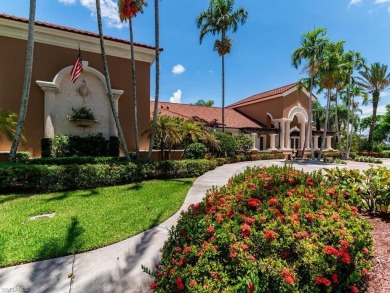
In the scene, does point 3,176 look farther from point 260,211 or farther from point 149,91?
point 149,91

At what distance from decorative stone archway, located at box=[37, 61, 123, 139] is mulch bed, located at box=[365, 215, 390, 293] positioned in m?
14.0

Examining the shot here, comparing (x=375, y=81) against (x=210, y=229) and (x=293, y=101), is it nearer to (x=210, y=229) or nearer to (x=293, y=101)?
(x=293, y=101)

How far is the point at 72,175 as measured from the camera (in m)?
8.88

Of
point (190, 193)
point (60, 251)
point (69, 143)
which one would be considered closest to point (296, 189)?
point (60, 251)

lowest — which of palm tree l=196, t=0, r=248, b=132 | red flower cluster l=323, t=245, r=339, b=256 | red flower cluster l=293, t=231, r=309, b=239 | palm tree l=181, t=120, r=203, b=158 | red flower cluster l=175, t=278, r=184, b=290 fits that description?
red flower cluster l=175, t=278, r=184, b=290

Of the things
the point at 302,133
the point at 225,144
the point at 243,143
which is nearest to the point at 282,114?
the point at 302,133

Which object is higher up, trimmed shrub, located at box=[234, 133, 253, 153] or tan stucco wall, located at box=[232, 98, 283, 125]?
tan stucco wall, located at box=[232, 98, 283, 125]

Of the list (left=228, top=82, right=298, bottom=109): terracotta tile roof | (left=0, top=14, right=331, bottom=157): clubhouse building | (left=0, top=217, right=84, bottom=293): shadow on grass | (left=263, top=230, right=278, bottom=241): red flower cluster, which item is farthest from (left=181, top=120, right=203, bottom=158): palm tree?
(left=228, top=82, right=298, bottom=109): terracotta tile roof

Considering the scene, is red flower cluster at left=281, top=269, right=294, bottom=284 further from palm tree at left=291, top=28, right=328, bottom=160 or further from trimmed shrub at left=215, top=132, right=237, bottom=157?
palm tree at left=291, top=28, right=328, bottom=160

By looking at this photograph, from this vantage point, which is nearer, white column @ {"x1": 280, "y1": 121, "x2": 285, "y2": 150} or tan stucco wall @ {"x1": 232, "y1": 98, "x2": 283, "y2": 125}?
white column @ {"x1": 280, "y1": 121, "x2": 285, "y2": 150}

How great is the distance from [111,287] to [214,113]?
26.3m

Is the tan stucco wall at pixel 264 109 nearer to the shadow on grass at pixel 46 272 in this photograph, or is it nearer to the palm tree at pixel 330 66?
the palm tree at pixel 330 66

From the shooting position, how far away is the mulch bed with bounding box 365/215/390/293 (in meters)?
2.88

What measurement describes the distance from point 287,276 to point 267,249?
0.40 meters
